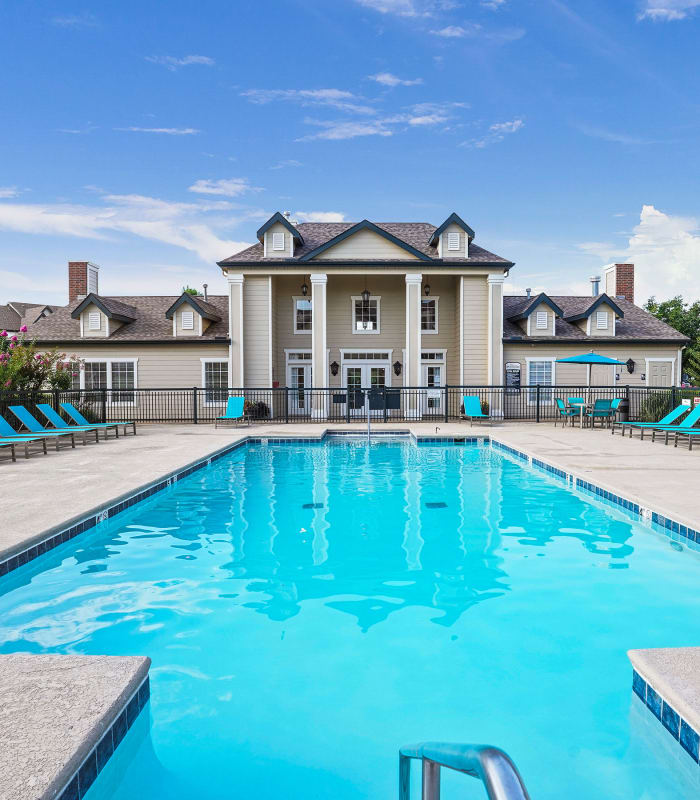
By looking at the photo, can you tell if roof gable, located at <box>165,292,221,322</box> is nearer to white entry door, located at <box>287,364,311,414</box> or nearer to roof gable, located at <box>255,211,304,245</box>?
roof gable, located at <box>255,211,304,245</box>

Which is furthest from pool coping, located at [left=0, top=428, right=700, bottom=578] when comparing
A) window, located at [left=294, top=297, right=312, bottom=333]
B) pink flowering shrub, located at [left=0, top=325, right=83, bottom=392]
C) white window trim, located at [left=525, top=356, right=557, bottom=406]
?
window, located at [left=294, top=297, right=312, bottom=333]

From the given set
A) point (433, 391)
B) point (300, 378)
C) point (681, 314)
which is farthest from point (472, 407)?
point (681, 314)

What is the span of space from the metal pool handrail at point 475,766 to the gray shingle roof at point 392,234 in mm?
21924

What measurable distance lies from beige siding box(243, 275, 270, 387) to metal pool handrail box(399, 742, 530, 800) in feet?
71.0

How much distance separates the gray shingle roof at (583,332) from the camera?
2408 centimetres

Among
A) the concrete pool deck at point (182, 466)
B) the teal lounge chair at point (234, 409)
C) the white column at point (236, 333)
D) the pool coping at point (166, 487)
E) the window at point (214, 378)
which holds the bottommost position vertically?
the pool coping at point (166, 487)

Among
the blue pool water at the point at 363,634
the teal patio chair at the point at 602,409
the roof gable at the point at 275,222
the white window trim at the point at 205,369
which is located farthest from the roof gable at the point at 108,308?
the teal patio chair at the point at 602,409

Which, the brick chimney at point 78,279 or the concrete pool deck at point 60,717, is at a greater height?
the brick chimney at point 78,279

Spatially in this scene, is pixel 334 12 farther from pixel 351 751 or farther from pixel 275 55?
pixel 351 751

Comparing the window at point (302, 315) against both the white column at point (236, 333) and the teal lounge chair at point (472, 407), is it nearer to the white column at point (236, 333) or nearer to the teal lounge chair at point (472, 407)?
the white column at point (236, 333)

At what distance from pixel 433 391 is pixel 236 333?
26.7 feet

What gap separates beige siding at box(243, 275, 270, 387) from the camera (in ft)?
74.5

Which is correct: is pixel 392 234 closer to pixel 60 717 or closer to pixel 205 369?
pixel 205 369

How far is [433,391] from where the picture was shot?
24.1 m
